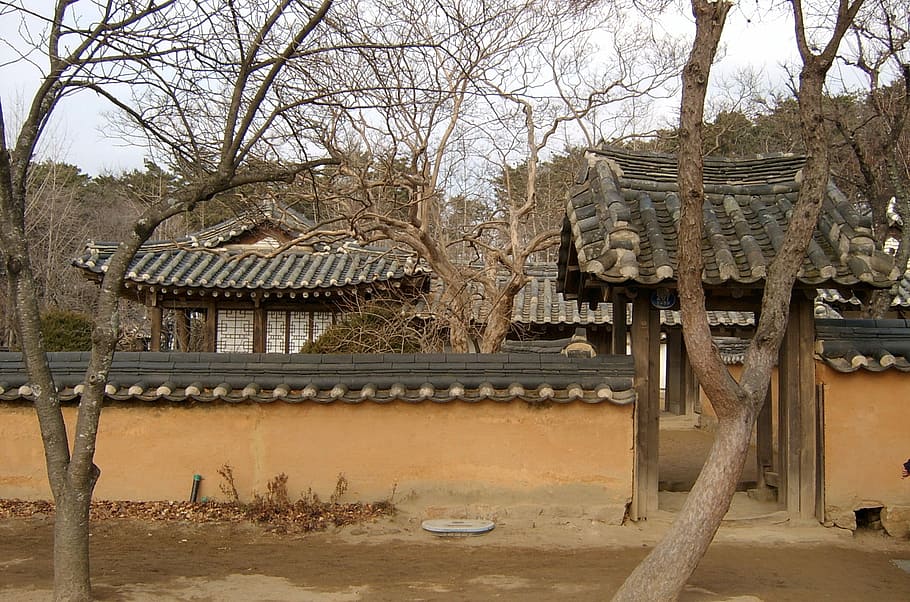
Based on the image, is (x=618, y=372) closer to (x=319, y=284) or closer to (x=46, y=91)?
(x=46, y=91)

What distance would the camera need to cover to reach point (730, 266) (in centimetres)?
706

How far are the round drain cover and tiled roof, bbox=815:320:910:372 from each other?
3.79m

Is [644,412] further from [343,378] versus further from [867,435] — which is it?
[343,378]

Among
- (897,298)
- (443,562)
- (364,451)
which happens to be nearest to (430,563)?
(443,562)

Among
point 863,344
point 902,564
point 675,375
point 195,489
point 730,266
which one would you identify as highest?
point 730,266

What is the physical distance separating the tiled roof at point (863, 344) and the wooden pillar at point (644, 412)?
1.69 metres

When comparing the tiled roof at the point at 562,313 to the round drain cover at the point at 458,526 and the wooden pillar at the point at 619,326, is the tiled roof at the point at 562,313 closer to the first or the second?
the wooden pillar at the point at 619,326

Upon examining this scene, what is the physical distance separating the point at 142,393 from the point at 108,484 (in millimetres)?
1098

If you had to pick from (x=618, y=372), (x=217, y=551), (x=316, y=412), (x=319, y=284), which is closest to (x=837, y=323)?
(x=618, y=372)

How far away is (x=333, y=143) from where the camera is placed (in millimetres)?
9688

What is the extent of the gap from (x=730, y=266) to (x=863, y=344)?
6.50ft

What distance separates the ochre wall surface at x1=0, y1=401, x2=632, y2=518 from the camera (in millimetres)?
7750

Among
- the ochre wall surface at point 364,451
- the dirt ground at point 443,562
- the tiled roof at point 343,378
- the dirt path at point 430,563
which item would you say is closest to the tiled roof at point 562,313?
the tiled roof at point 343,378

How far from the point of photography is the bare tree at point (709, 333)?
4.81 metres
